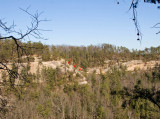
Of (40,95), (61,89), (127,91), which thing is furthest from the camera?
(61,89)

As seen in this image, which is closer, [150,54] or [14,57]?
[14,57]

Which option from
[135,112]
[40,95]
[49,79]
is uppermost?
[49,79]

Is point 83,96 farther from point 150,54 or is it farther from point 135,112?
point 150,54

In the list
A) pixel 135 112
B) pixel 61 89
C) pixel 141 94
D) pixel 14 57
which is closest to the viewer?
pixel 14 57

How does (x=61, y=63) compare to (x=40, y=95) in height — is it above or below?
above

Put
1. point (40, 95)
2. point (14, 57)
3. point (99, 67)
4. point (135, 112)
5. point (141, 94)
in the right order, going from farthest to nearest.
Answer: point (99, 67)
point (40, 95)
point (135, 112)
point (141, 94)
point (14, 57)

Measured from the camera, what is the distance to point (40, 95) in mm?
24859

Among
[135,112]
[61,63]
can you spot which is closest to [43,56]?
[61,63]

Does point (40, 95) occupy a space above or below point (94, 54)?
below

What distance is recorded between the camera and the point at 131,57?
187 ft

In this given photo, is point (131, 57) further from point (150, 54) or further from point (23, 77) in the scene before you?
point (23, 77)

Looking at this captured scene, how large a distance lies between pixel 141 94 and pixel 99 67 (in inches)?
1943

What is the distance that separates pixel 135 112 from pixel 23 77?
21549mm

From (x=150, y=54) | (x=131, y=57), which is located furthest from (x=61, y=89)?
(x=150, y=54)
